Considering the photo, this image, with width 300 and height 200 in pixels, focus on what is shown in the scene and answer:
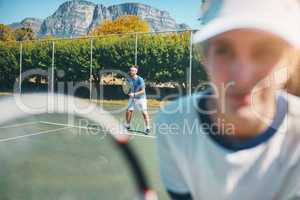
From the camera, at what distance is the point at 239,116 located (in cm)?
42

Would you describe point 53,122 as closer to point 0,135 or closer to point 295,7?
point 0,135

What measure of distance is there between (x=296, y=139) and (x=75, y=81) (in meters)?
8.95

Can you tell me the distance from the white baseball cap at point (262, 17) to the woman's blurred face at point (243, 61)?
0.04ft

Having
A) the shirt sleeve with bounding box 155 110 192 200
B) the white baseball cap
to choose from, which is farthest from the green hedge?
the white baseball cap

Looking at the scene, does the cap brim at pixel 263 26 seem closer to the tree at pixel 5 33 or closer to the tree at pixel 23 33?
the tree at pixel 5 33

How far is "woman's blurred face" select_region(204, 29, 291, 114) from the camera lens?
0.38 m

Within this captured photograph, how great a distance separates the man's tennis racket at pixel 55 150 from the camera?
0.50 metres

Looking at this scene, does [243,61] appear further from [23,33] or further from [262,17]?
[23,33]

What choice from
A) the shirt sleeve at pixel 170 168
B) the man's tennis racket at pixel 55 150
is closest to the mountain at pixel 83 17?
the man's tennis racket at pixel 55 150

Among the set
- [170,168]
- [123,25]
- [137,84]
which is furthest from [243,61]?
[123,25]

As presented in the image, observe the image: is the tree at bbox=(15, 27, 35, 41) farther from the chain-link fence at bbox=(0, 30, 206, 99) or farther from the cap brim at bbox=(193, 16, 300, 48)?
the cap brim at bbox=(193, 16, 300, 48)

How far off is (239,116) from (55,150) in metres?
3.20

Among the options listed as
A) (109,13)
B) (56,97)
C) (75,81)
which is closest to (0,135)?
(56,97)

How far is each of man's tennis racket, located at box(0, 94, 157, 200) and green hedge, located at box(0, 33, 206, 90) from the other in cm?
295
